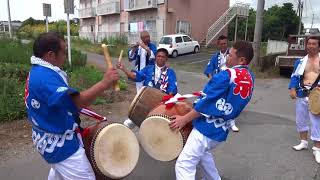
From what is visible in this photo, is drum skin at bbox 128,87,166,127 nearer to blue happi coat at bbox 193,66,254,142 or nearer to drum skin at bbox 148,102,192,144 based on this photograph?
drum skin at bbox 148,102,192,144

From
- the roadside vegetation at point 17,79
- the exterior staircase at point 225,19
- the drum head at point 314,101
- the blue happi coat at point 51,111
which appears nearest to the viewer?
the blue happi coat at point 51,111

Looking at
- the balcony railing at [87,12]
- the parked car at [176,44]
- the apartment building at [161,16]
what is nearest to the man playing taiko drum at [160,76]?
the parked car at [176,44]

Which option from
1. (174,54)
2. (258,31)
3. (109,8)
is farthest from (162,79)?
(109,8)

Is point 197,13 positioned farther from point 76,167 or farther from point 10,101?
point 76,167

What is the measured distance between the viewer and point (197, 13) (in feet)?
101

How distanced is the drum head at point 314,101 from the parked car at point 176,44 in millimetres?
18209

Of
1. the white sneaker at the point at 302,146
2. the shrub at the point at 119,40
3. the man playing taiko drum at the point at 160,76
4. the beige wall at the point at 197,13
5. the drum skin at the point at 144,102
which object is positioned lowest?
the white sneaker at the point at 302,146

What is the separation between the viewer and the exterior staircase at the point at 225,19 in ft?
101

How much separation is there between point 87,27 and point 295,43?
3723 centimetres

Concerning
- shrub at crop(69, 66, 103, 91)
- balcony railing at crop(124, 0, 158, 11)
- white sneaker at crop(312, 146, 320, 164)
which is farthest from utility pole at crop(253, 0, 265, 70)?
balcony railing at crop(124, 0, 158, 11)

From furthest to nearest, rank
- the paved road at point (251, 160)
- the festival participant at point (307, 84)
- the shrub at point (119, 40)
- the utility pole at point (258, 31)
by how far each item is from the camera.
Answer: the shrub at point (119, 40) < the utility pole at point (258, 31) < the festival participant at point (307, 84) < the paved road at point (251, 160)

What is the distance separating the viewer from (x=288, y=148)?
5719 mm

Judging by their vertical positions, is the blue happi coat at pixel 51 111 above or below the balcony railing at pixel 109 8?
below

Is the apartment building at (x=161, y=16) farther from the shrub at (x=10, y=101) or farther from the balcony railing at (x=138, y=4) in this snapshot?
the shrub at (x=10, y=101)
